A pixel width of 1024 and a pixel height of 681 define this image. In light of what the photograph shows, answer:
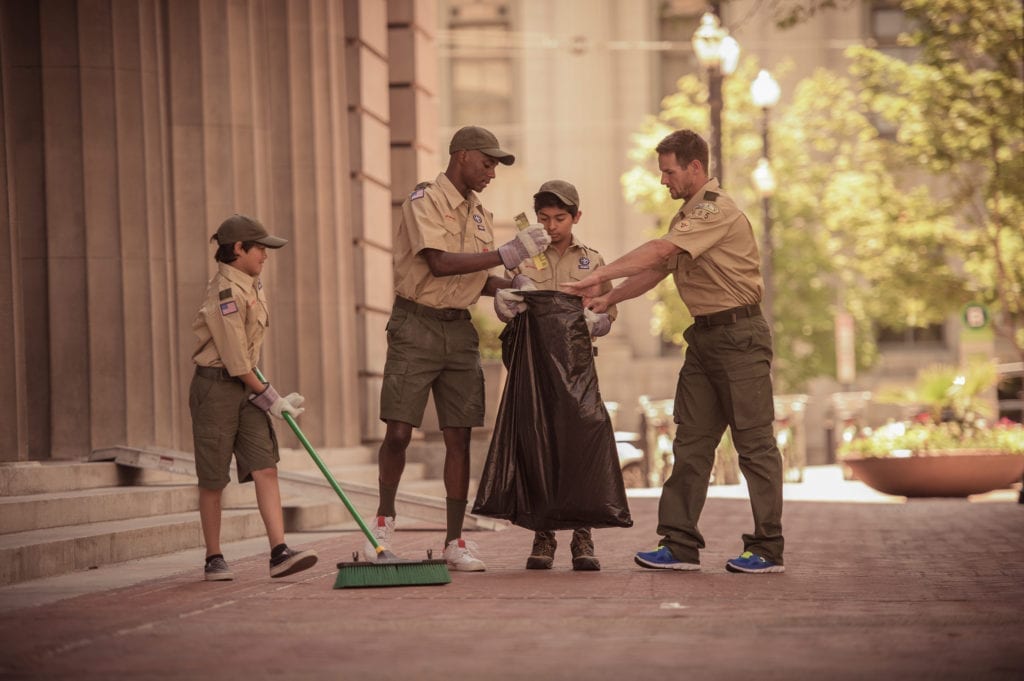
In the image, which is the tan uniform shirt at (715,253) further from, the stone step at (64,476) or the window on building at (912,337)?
the window on building at (912,337)

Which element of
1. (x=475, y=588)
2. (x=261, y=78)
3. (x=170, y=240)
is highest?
(x=261, y=78)

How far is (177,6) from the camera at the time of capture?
14.9m

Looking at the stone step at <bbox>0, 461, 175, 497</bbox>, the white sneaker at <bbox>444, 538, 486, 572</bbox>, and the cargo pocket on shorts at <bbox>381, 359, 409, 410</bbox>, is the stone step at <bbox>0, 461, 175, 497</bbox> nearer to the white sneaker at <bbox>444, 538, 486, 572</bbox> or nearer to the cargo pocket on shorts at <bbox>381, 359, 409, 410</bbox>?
the cargo pocket on shorts at <bbox>381, 359, 409, 410</bbox>

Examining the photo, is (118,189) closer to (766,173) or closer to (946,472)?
(946,472)

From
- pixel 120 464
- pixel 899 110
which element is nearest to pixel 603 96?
pixel 899 110

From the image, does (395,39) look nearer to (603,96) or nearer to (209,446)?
(209,446)

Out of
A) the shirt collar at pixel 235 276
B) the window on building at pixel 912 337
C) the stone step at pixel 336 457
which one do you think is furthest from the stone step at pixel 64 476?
the window on building at pixel 912 337

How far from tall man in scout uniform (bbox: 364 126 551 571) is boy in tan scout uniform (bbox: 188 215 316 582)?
1.77 ft

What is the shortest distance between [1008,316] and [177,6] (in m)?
19.1

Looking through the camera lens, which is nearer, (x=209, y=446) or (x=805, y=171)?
(x=209, y=446)

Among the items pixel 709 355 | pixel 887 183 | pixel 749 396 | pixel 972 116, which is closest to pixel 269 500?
pixel 709 355

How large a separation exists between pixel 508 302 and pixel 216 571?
78.8 inches

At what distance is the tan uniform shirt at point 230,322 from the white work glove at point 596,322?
1.67m

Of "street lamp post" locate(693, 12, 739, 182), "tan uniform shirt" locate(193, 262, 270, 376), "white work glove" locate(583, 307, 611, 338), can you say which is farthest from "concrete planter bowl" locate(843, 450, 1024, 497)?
"tan uniform shirt" locate(193, 262, 270, 376)
